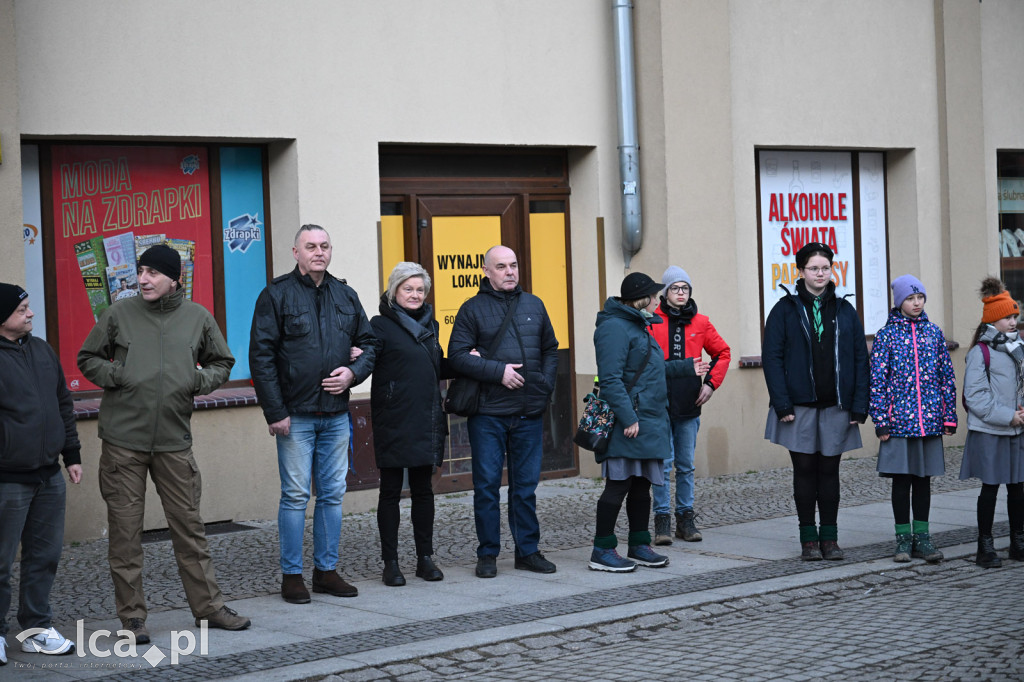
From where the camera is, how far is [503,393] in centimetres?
782

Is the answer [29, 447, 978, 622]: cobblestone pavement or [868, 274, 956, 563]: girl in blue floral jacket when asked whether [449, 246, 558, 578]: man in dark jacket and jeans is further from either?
[868, 274, 956, 563]: girl in blue floral jacket

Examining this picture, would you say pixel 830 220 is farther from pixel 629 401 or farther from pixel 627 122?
pixel 629 401

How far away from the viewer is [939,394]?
8.11 m

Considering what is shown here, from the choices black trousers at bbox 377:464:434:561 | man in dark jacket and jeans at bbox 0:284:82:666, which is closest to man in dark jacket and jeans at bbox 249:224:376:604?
black trousers at bbox 377:464:434:561

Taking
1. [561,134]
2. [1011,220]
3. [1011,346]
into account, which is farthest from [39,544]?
[1011,220]

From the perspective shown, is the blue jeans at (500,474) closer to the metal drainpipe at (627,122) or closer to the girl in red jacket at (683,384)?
the girl in red jacket at (683,384)

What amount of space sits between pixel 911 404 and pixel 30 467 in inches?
197

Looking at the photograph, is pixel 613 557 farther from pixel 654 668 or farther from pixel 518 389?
pixel 654 668

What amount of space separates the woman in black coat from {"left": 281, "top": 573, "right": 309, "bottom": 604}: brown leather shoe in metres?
0.60

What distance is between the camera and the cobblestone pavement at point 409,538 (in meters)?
7.66

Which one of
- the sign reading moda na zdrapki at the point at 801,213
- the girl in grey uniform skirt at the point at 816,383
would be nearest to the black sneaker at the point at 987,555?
the girl in grey uniform skirt at the point at 816,383

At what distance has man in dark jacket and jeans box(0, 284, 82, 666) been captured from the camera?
6.08 m

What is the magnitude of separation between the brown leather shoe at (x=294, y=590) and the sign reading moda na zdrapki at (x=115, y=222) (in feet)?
10.3

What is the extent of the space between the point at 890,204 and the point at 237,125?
7505 millimetres
